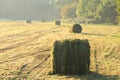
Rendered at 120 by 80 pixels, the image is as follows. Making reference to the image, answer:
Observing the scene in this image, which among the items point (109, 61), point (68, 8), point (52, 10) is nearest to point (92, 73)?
point (109, 61)

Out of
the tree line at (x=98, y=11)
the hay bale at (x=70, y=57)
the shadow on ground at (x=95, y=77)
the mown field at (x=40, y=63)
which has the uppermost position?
the tree line at (x=98, y=11)

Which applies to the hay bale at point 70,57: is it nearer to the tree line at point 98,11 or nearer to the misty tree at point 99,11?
the tree line at point 98,11

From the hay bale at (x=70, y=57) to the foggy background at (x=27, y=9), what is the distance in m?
82.0

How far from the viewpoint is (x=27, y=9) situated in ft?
355

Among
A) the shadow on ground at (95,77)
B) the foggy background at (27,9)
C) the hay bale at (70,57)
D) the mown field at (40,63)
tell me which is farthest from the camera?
the foggy background at (27,9)

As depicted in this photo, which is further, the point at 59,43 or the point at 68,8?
the point at 68,8

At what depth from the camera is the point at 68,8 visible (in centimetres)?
7088

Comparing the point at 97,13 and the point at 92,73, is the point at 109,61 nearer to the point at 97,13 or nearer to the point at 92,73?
the point at 92,73

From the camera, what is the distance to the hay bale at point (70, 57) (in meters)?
12.6

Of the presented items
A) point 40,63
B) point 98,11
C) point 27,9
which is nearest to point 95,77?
point 40,63

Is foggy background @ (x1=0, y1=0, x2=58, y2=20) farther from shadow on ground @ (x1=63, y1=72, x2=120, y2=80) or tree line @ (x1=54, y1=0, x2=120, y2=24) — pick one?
shadow on ground @ (x1=63, y1=72, x2=120, y2=80)

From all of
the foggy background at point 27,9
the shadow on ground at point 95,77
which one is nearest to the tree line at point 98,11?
the foggy background at point 27,9

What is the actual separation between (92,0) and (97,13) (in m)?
4.92

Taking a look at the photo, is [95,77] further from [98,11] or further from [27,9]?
[27,9]
